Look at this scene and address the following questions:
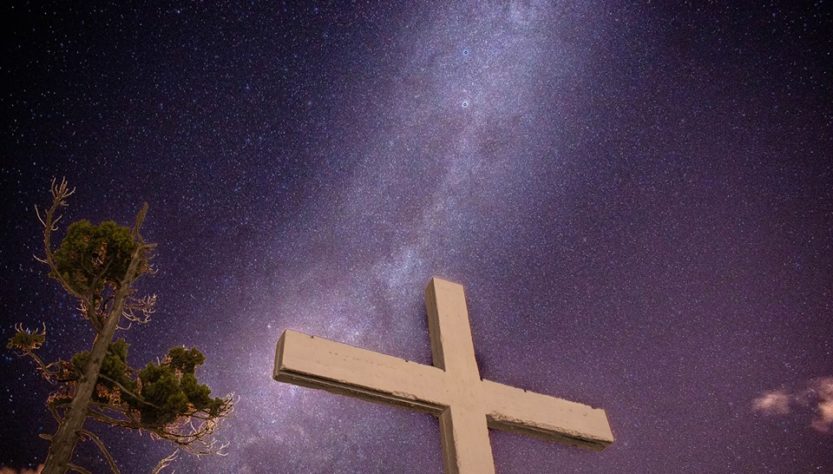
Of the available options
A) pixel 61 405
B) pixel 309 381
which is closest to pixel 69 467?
pixel 61 405

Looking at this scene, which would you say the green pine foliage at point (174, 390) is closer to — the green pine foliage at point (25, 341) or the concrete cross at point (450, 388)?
the green pine foliage at point (25, 341)

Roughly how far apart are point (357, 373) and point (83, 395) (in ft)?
21.6

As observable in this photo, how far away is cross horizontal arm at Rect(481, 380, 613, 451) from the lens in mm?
2113

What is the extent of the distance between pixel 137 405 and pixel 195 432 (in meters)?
1.04

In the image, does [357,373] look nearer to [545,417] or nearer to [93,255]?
[545,417]

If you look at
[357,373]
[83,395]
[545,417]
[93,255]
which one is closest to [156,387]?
[83,395]

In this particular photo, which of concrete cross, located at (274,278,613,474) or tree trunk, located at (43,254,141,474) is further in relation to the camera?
tree trunk, located at (43,254,141,474)

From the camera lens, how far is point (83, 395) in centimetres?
641

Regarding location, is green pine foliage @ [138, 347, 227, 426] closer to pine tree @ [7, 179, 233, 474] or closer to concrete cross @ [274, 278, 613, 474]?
pine tree @ [7, 179, 233, 474]

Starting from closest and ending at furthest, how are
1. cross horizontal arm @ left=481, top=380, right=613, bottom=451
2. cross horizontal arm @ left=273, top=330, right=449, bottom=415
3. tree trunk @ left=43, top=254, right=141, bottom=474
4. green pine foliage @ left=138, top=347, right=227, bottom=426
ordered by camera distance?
1. cross horizontal arm @ left=273, top=330, right=449, bottom=415
2. cross horizontal arm @ left=481, top=380, right=613, bottom=451
3. tree trunk @ left=43, top=254, right=141, bottom=474
4. green pine foliage @ left=138, top=347, right=227, bottom=426

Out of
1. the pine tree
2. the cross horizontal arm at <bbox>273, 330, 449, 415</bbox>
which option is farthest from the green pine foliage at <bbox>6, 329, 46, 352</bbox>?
the cross horizontal arm at <bbox>273, 330, 449, 415</bbox>

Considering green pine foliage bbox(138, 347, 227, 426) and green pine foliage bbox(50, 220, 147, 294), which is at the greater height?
green pine foliage bbox(50, 220, 147, 294)

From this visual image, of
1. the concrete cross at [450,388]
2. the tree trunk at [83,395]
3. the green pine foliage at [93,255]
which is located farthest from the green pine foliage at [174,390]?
the concrete cross at [450,388]

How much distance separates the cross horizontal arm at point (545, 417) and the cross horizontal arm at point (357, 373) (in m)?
0.28
